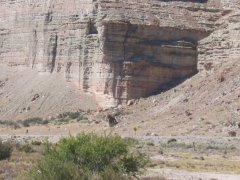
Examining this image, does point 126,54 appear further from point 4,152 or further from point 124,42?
point 4,152

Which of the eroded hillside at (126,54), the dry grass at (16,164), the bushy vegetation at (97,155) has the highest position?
the eroded hillside at (126,54)

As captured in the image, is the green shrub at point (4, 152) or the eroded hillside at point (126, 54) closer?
the green shrub at point (4, 152)

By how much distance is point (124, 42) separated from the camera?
59.7 meters

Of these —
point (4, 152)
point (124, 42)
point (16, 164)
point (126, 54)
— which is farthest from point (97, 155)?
point (124, 42)

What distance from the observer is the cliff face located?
194 ft

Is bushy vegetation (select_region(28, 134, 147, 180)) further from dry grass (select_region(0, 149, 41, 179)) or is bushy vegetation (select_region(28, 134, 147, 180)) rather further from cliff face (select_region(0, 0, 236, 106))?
cliff face (select_region(0, 0, 236, 106))

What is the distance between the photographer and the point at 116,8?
200 feet

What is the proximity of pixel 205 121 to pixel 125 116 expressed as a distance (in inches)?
380

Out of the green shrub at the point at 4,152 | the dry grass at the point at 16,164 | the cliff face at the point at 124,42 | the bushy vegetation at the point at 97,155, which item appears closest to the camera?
the bushy vegetation at the point at 97,155

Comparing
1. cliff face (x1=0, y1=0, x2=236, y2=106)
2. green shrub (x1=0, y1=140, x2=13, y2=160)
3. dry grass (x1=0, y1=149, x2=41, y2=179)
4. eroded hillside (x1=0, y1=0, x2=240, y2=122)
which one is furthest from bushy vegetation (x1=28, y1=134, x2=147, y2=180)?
cliff face (x1=0, y1=0, x2=236, y2=106)

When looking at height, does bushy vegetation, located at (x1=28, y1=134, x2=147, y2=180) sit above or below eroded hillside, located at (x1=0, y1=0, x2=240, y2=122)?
below

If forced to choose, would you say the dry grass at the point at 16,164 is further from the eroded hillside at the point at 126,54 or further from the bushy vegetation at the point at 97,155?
the eroded hillside at the point at 126,54

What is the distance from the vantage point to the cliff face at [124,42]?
194ft

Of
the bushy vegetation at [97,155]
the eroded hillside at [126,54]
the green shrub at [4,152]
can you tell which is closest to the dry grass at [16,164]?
the green shrub at [4,152]
